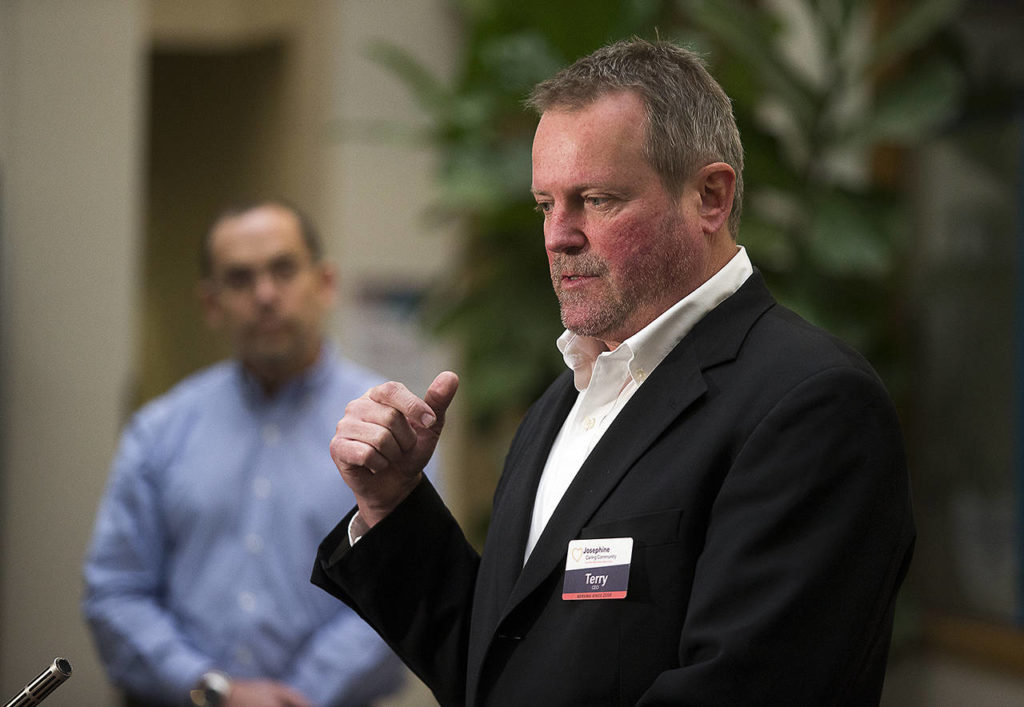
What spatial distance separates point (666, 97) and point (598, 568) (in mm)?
515

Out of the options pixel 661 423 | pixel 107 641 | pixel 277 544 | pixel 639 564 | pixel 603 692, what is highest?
pixel 661 423

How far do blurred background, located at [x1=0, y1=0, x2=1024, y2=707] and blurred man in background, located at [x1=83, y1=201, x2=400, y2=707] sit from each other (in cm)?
98

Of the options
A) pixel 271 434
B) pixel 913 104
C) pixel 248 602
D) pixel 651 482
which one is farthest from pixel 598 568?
pixel 913 104

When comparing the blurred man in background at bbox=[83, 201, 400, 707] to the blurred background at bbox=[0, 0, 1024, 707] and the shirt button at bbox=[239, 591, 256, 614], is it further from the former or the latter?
the blurred background at bbox=[0, 0, 1024, 707]

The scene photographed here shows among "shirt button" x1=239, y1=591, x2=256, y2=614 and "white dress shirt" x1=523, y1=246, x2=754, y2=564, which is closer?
"white dress shirt" x1=523, y1=246, x2=754, y2=564

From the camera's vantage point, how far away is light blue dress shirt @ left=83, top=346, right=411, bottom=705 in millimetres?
2422

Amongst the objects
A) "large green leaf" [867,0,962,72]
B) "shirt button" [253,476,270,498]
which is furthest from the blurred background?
"shirt button" [253,476,270,498]

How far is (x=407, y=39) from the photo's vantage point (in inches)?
192

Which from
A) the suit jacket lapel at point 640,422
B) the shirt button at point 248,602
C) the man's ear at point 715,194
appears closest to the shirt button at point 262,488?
the shirt button at point 248,602

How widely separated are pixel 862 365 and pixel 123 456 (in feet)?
6.25

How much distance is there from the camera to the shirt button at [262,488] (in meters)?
2.53

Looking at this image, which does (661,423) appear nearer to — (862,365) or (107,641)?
(862,365)

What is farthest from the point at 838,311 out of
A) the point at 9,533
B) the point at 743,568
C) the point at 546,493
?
the point at 9,533

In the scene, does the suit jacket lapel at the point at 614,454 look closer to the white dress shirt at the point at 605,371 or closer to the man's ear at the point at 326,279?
the white dress shirt at the point at 605,371
